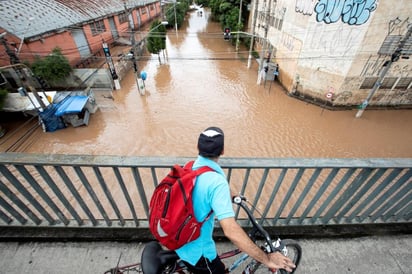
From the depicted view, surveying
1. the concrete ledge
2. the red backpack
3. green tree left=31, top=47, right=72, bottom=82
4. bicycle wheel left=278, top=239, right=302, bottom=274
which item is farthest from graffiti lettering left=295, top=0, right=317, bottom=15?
green tree left=31, top=47, right=72, bottom=82

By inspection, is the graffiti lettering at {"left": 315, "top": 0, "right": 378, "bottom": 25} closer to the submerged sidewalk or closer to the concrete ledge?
the concrete ledge

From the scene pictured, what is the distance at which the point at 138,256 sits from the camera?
196cm

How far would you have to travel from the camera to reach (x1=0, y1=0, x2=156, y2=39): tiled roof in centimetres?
995

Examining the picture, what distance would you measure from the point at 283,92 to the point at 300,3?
4533 millimetres

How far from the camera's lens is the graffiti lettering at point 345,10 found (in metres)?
7.30

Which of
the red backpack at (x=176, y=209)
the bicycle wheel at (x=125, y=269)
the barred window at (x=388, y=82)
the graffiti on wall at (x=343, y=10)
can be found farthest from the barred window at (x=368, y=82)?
the bicycle wheel at (x=125, y=269)

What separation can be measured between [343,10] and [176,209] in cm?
→ 1058

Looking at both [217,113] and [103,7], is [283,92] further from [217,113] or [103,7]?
[103,7]

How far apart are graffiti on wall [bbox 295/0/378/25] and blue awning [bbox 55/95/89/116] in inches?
445

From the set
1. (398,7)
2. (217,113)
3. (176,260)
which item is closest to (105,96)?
(217,113)

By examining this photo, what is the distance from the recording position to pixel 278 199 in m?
5.73

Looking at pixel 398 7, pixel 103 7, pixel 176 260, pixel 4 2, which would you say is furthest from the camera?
pixel 103 7

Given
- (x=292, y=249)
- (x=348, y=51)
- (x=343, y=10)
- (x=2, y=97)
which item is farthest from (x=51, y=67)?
(x=348, y=51)

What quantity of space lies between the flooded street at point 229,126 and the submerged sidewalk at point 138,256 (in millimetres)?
5335
